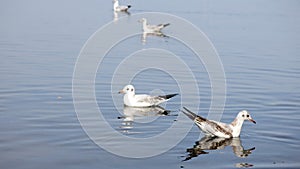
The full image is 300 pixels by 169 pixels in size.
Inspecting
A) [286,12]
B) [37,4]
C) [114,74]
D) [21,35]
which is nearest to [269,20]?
[286,12]

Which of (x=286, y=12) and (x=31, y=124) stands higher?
(x=286, y=12)

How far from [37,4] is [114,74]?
31098mm

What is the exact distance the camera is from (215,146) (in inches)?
597

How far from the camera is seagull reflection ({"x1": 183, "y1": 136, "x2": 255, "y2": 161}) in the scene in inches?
567

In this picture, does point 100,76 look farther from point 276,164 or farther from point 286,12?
point 286,12

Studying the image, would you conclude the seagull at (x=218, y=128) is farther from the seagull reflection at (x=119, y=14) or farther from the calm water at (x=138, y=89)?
the seagull reflection at (x=119, y=14)

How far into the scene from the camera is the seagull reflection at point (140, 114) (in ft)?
56.6

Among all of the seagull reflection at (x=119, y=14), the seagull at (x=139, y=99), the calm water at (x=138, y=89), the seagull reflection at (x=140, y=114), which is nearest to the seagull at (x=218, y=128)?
the calm water at (x=138, y=89)

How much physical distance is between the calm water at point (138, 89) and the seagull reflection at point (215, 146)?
27mm

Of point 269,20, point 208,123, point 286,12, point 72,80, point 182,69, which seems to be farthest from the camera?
point 286,12

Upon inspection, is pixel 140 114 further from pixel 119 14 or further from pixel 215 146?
pixel 119 14

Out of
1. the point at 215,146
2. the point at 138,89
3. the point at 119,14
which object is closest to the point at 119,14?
the point at 119,14

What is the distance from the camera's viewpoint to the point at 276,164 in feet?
44.7

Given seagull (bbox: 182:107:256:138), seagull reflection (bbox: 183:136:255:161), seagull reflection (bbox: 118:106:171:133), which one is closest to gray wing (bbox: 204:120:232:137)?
seagull (bbox: 182:107:256:138)
